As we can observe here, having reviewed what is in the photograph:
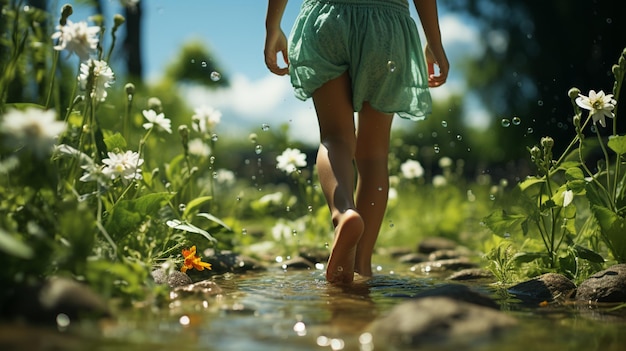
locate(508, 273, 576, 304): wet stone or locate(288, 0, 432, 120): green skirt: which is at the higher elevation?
locate(288, 0, 432, 120): green skirt

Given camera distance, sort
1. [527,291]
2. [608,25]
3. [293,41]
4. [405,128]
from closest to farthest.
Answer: [527,291], [293,41], [608,25], [405,128]

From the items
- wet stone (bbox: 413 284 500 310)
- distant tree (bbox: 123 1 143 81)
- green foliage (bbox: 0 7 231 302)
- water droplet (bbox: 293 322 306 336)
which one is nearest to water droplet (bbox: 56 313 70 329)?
green foliage (bbox: 0 7 231 302)

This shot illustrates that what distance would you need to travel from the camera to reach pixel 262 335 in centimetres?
170

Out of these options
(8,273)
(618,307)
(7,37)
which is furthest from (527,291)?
(7,37)

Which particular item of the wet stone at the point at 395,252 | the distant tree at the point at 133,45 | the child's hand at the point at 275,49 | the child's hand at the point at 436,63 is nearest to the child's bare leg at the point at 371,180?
the child's hand at the point at 436,63

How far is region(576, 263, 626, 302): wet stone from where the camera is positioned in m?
2.32

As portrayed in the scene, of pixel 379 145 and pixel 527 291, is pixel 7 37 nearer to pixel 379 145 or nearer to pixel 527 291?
pixel 379 145

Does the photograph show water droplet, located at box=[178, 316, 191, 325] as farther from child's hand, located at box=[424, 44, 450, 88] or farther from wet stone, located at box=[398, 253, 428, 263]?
wet stone, located at box=[398, 253, 428, 263]

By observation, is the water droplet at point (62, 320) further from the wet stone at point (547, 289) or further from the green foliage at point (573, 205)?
the green foliage at point (573, 205)

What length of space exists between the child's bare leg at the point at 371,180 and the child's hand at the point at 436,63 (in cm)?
27

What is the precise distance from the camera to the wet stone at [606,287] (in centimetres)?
232

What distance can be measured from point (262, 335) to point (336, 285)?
3.01 feet

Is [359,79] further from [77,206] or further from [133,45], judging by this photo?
[133,45]

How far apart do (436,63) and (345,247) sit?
3.04 ft
